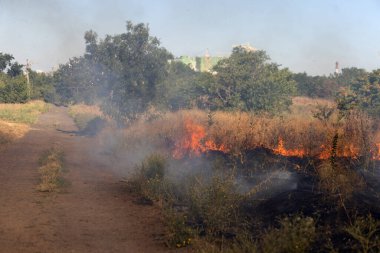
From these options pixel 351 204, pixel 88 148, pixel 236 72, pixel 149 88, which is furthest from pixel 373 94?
pixel 351 204

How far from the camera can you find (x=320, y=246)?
5473 mm

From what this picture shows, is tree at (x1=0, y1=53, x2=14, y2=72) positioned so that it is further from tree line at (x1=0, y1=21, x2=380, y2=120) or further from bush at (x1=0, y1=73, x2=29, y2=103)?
tree line at (x1=0, y1=21, x2=380, y2=120)

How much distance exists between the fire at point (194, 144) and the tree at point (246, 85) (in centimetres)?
832

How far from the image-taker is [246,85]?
22703 mm

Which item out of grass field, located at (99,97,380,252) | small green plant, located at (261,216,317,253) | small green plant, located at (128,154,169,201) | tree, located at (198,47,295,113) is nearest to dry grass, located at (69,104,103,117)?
tree, located at (198,47,295,113)

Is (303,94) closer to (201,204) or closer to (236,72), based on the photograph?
(236,72)

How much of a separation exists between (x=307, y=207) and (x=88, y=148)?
12.9 meters

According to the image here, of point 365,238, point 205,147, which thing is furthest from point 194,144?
point 365,238

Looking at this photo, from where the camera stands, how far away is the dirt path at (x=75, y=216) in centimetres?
660

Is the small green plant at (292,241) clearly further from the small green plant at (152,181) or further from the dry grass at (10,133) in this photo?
the dry grass at (10,133)

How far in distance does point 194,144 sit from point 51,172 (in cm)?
477

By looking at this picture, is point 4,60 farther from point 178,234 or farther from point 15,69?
point 178,234

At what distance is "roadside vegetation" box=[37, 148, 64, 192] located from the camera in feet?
33.5

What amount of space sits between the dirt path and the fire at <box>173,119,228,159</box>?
2.58m
